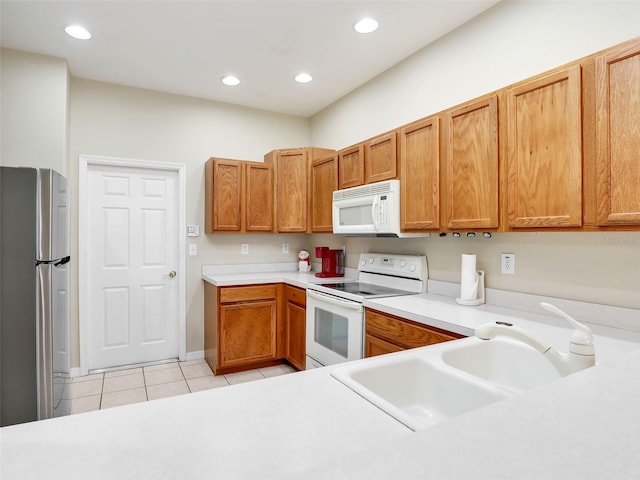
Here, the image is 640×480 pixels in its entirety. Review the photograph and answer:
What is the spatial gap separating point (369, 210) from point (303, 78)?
4.95 ft

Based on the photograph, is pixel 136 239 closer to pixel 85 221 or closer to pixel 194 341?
pixel 85 221

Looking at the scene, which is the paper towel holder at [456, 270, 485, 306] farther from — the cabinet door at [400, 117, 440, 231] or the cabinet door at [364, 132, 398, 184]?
the cabinet door at [364, 132, 398, 184]

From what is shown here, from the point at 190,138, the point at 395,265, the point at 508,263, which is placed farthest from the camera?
the point at 190,138

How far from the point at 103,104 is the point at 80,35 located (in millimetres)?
858

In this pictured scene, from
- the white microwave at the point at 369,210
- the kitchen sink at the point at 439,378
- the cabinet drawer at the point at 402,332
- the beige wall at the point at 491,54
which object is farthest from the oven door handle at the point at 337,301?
the beige wall at the point at 491,54

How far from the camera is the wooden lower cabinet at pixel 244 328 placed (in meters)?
3.34

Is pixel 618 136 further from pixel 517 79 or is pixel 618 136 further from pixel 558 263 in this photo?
pixel 517 79

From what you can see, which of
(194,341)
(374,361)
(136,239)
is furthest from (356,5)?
(194,341)

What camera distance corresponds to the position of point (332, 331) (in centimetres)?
276

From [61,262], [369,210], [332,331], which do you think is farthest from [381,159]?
[61,262]

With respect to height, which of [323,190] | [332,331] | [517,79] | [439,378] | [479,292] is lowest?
[332,331]

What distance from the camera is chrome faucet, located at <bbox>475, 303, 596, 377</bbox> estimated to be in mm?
1011

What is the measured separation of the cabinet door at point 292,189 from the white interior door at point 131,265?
1098mm

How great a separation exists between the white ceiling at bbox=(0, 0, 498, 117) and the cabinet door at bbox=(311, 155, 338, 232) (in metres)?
0.79
